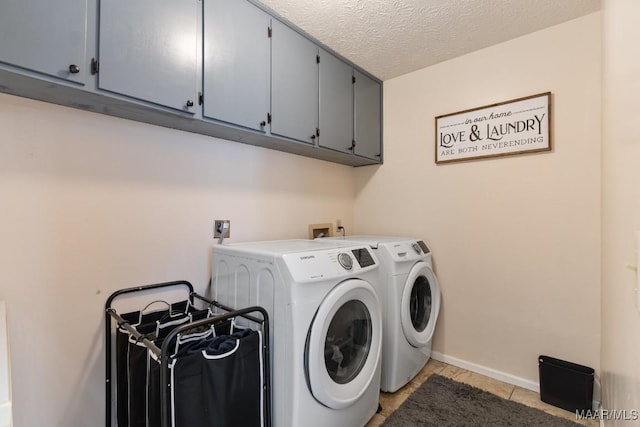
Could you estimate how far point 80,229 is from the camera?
1.38 m

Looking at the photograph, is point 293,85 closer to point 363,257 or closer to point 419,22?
point 419,22

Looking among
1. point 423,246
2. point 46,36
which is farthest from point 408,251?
point 46,36

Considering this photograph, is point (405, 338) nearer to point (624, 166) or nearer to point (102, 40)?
point (624, 166)

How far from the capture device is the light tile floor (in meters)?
1.76

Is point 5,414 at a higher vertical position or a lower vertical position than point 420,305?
higher

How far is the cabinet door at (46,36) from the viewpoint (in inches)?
38.8

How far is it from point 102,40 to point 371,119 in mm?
1962

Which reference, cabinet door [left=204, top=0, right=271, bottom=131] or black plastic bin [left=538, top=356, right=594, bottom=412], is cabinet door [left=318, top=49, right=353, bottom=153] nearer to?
cabinet door [left=204, top=0, right=271, bottom=131]

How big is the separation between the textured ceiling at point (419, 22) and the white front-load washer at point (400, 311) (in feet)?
4.61

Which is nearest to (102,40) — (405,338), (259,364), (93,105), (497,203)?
(93,105)

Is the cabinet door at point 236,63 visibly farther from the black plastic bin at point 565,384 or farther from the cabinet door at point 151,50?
the black plastic bin at point 565,384

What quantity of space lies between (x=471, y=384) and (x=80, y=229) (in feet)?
8.31

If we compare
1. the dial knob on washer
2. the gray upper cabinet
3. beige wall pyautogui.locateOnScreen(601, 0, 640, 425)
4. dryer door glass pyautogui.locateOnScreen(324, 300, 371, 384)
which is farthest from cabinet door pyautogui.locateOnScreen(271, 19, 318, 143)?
beige wall pyautogui.locateOnScreen(601, 0, 640, 425)

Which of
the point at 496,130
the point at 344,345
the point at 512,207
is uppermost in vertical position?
the point at 496,130
